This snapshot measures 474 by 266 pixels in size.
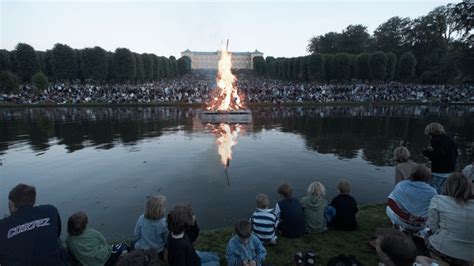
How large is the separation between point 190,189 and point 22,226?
7.13 metres

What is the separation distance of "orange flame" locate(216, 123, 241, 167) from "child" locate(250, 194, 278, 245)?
7963mm

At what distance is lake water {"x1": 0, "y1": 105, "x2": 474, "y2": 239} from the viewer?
10000mm

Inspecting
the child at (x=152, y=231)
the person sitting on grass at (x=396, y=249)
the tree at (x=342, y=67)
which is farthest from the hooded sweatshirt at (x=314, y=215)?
the tree at (x=342, y=67)

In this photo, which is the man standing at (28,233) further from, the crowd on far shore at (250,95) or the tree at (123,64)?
the tree at (123,64)

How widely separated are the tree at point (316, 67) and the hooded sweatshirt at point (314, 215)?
75.9 metres

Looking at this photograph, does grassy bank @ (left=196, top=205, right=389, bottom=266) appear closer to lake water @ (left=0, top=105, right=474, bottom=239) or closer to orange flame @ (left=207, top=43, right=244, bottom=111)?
lake water @ (left=0, top=105, right=474, bottom=239)

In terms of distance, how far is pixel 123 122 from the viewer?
2888 cm

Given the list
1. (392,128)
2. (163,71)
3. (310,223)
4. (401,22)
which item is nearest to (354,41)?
(401,22)

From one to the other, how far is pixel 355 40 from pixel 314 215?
385ft

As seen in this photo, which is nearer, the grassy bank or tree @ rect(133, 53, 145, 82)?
the grassy bank

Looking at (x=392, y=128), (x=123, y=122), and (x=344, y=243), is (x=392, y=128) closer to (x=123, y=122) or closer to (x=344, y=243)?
(x=344, y=243)

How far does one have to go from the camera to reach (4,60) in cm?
6222

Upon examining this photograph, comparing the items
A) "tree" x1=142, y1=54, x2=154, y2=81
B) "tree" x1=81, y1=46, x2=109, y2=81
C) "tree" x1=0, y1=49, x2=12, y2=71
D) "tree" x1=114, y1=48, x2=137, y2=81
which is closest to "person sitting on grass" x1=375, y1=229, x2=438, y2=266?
"tree" x1=81, y1=46, x2=109, y2=81

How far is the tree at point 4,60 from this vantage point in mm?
62062
